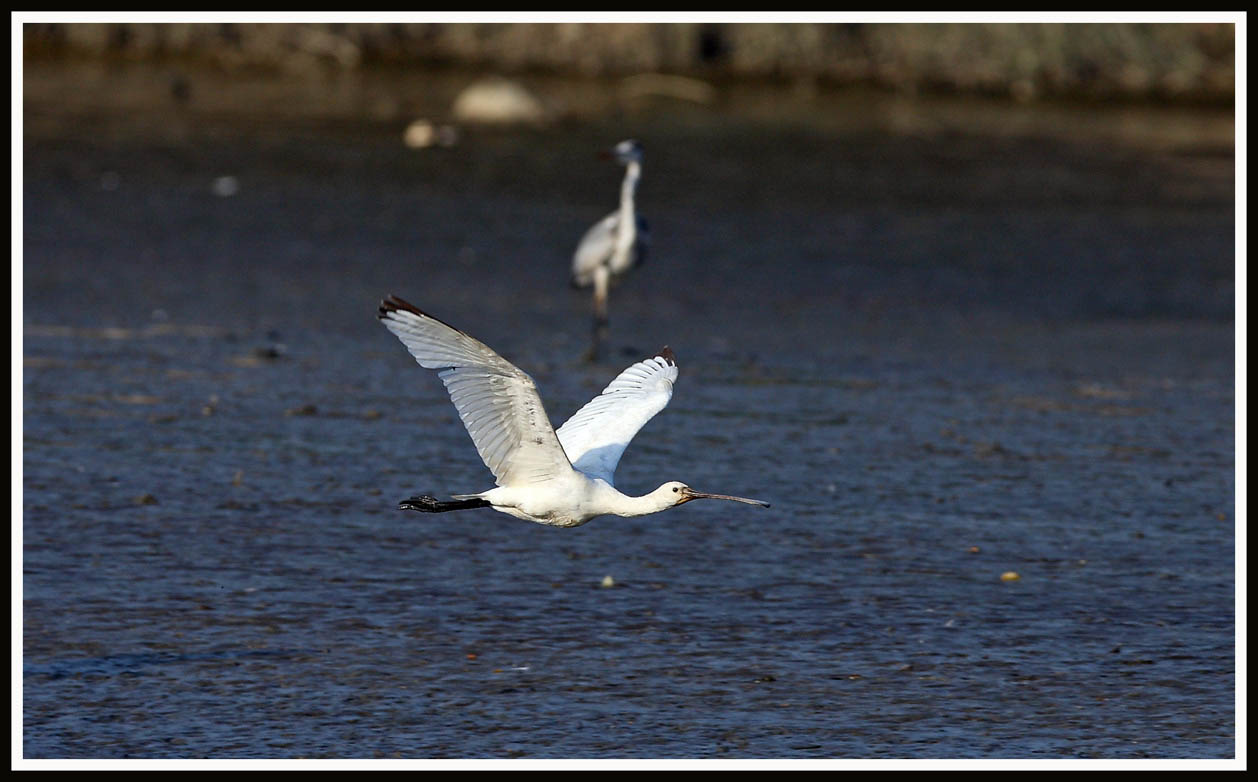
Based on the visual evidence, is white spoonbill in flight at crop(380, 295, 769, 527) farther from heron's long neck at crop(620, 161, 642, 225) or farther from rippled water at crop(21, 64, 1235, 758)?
heron's long neck at crop(620, 161, 642, 225)

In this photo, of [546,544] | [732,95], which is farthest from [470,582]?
[732,95]

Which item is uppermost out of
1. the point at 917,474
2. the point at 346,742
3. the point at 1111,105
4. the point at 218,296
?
the point at 1111,105

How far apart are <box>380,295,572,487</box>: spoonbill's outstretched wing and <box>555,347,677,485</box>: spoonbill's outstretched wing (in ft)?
1.58

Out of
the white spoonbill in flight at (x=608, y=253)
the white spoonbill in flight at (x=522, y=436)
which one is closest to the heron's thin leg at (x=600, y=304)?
the white spoonbill in flight at (x=608, y=253)

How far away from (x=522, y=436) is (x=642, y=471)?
4.03 metres

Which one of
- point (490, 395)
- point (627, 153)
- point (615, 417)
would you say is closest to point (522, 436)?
point (490, 395)

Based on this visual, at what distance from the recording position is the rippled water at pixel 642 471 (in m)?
7.63

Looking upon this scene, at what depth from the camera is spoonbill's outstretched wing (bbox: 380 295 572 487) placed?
7000 mm

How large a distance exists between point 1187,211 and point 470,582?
14.0m

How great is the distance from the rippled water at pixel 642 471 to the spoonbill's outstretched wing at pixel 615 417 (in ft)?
2.57

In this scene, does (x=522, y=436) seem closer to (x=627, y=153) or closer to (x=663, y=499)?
(x=663, y=499)

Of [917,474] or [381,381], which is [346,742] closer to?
[917,474]

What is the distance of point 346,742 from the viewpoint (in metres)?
7.16

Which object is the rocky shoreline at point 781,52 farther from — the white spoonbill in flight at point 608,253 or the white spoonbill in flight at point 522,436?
the white spoonbill in flight at point 522,436
